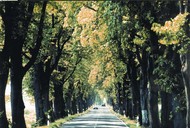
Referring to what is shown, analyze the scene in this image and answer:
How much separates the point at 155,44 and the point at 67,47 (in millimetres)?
22592

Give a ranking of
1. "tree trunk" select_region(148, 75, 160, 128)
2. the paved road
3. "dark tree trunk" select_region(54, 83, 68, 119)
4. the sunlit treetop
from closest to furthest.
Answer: the sunlit treetop
"tree trunk" select_region(148, 75, 160, 128)
the paved road
"dark tree trunk" select_region(54, 83, 68, 119)

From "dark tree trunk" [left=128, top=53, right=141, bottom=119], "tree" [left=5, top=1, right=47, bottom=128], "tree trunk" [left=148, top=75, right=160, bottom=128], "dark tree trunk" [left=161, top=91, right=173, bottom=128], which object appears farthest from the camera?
"dark tree trunk" [left=128, top=53, right=141, bottom=119]

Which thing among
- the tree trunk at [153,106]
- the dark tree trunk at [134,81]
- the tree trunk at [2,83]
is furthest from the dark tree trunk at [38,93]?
the tree trunk at [2,83]

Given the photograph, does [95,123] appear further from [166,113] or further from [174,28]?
[174,28]

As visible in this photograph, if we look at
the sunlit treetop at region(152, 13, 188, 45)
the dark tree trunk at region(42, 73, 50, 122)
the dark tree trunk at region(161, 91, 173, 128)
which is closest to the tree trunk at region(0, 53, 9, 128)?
the dark tree trunk at region(161, 91, 173, 128)

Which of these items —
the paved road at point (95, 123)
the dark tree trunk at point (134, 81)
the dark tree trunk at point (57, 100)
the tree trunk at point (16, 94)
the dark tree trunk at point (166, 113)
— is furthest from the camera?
the dark tree trunk at point (57, 100)

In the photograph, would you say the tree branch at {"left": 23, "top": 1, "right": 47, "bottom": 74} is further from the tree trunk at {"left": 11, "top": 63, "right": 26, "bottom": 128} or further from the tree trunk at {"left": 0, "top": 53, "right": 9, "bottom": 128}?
the tree trunk at {"left": 0, "top": 53, "right": 9, "bottom": 128}

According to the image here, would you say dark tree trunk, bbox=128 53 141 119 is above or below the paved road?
above

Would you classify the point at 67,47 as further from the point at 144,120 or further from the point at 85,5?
the point at 85,5

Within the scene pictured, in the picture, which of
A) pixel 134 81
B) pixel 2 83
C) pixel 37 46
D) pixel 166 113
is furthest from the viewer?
pixel 134 81

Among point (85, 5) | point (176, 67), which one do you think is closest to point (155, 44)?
point (176, 67)

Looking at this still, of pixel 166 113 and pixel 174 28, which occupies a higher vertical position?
pixel 174 28

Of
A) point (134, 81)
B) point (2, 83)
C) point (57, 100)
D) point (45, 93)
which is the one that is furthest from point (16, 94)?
point (57, 100)

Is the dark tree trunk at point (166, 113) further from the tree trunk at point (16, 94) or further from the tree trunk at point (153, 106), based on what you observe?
the tree trunk at point (16, 94)
